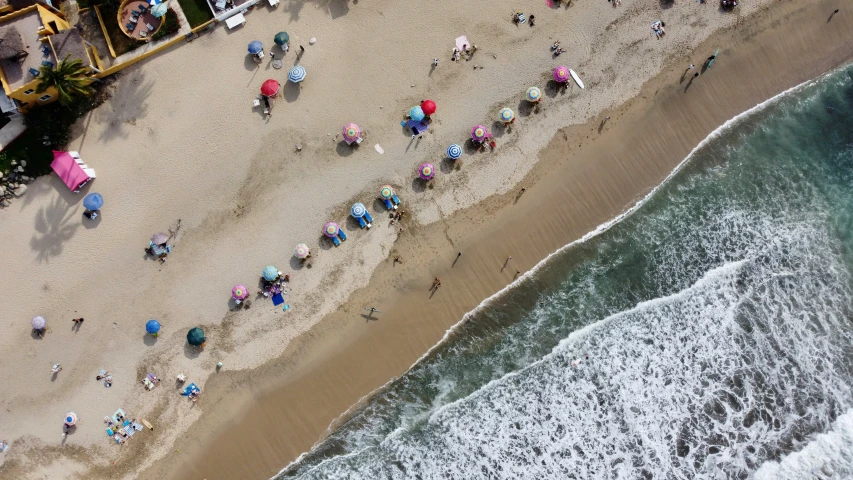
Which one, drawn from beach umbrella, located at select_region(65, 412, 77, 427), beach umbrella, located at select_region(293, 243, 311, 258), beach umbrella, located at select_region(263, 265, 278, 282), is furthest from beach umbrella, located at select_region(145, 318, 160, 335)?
beach umbrella, located at select_region(293, 243, 311, 258)

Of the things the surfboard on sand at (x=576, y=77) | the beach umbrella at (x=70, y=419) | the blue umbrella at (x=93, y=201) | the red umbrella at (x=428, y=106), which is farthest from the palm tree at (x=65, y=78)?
the surfboard on sand at (x=576, y=77)

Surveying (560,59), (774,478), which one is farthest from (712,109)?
(774,478)

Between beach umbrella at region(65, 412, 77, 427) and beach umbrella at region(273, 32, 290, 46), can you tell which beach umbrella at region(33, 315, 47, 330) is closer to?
beach umbrella at region(65, 412, 77, 427)

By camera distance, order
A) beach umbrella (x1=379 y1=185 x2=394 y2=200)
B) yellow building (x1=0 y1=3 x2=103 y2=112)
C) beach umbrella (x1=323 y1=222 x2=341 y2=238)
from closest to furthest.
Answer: yellow building (x1=0 y1=3 x2=103 y2=112) < beach umbrella (x1=323 y1=222 x2=341 y2=238) < beach umbrella (x1=379 y1=185 x2=394 y2=200)

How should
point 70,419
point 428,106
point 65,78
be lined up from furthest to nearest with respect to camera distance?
point 428,106 < point 70,419 < point 65,78

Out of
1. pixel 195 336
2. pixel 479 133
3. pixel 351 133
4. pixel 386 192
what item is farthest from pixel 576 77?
pixel 195 336

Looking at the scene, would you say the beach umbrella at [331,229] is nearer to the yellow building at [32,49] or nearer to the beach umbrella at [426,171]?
the beach umbrella at [426,171]

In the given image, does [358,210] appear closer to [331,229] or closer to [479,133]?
[331,229]
